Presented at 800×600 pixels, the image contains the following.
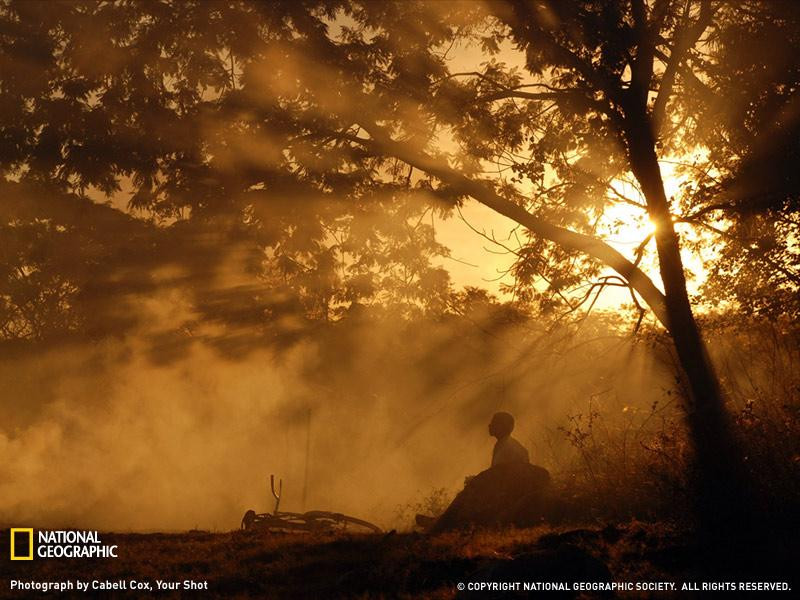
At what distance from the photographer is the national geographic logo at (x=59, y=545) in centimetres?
843

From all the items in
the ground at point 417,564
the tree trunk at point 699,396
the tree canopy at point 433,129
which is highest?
the tree canopy at point 433,129

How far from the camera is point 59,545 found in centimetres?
934

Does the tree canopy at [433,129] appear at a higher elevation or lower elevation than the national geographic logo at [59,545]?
higher

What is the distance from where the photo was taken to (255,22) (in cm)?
967

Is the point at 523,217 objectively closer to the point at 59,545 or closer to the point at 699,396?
the point at 699,396

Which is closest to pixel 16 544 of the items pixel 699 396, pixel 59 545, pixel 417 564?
pixel 59 545

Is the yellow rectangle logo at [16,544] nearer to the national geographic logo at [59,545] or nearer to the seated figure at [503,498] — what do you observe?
the national geographic logo at [59,545]

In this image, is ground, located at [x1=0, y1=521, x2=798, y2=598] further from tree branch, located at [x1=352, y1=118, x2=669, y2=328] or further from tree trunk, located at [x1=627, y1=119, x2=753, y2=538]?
tree branch, located at [x1=352, y1=118, x2=669, y2=328]

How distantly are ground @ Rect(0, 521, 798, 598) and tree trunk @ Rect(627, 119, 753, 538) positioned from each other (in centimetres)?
54

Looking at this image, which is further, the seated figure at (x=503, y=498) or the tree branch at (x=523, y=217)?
the seated figure at (x=503, y=498)

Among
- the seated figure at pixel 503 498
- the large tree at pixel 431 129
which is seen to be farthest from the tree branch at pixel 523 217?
the seated figure at pixel 503 498

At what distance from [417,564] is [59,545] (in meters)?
5.68

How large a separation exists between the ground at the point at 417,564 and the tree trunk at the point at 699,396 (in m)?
0.54

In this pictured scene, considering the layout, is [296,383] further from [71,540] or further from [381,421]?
[71,540]
